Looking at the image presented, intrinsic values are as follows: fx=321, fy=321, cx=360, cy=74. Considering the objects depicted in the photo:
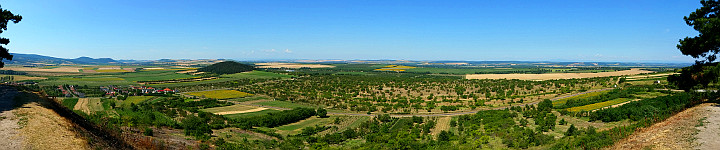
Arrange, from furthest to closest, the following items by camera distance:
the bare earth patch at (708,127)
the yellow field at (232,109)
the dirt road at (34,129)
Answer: the yellow field at (232,109) < the bare earth patch at (708,127) < the dirt road at (34,129)

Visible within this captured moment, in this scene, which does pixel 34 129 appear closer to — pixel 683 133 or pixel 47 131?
pixel 47 131

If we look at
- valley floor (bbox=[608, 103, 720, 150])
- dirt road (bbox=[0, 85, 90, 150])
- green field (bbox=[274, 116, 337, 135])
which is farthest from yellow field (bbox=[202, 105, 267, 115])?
valley floor (bbox=[608, 103, 720, 150])

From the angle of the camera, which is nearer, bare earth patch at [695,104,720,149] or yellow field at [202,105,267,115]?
bare earth patch at [695,104,720,149]

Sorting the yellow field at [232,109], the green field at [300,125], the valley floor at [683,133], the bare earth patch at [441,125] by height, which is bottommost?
the green field at [300,125]

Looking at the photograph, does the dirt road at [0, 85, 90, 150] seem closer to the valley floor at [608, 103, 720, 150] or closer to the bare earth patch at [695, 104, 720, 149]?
the valley floor at [608, 103, 720, 150]

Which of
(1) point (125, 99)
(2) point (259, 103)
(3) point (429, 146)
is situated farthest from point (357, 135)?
(1) point (125, 99)

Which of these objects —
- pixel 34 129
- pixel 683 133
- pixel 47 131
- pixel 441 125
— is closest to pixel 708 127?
pixel 683 133

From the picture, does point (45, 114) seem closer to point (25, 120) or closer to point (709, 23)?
point (25, 120)

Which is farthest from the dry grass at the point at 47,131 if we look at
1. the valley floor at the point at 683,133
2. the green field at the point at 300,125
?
the green field at the point at 300,125

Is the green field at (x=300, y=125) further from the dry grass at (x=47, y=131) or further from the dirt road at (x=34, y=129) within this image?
the dry grass at (x=47, y=131)
